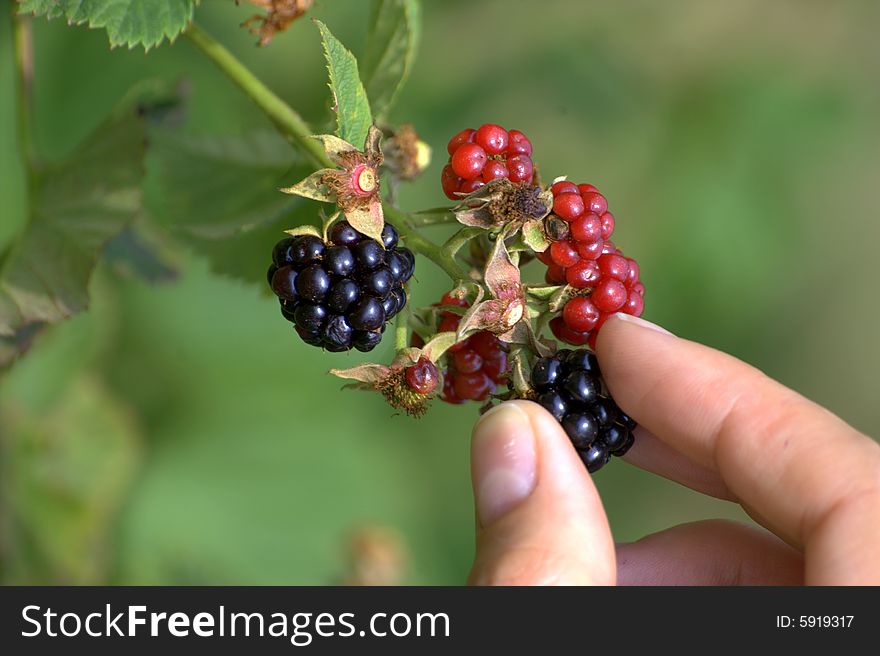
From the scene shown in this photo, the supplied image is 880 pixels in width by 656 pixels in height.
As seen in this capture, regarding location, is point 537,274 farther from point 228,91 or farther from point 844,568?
point 844,568

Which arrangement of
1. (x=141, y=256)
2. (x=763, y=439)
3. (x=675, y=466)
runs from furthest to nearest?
(x=141, y=256), (x=675, y=466), (x=763, y=439)

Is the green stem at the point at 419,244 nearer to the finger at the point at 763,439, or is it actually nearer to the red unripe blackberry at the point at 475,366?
the red unripe blackberry at the point at 475,366

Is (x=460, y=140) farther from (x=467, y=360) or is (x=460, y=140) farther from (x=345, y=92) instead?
(x=467, y=360)

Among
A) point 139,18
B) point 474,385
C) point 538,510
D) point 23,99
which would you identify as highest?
point 23,99

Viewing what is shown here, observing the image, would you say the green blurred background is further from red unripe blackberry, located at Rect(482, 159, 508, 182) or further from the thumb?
the thumb

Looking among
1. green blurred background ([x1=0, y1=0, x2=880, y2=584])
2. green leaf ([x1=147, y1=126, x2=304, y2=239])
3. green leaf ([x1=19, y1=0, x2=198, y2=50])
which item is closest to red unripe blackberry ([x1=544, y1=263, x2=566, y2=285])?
green leaf ([x1=147, y1=126, x2=304, y2=239])

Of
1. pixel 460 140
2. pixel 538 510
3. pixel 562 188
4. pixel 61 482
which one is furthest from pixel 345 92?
pixel 61 482

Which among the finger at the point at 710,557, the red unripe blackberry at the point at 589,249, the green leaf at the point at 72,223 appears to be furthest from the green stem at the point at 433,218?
the finger at the point at 710,557

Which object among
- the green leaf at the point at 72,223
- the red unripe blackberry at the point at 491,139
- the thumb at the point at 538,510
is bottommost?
the thumb at the point at 538,510
